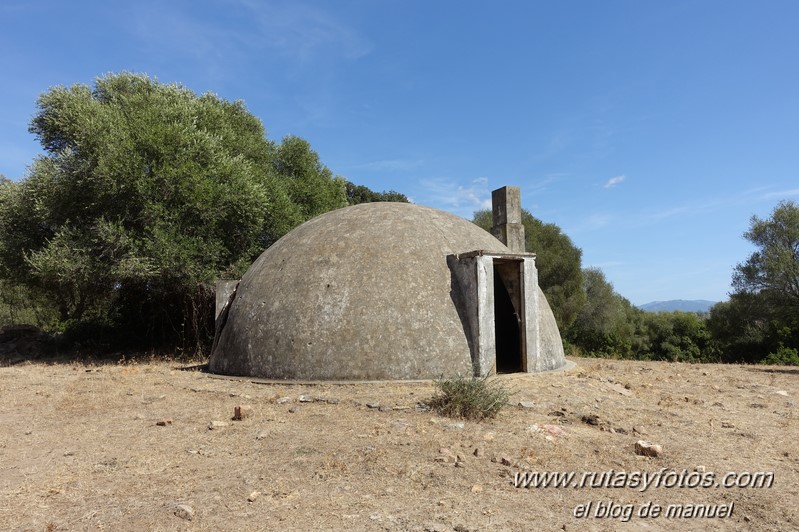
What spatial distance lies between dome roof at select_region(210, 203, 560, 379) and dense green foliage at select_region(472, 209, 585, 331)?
63.7 ft

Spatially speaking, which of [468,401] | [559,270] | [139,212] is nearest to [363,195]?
[559,270]

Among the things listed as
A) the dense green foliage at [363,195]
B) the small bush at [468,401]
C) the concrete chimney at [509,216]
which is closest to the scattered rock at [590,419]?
the small bush at [468,401]

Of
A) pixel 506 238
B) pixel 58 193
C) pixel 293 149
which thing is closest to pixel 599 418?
pixel 506 238

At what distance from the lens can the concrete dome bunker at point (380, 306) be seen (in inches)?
355

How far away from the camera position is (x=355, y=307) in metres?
9.28

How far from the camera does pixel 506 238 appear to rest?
508 inches

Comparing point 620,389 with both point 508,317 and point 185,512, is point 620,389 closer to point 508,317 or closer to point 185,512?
point 508,317

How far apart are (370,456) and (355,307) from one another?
3.97 m

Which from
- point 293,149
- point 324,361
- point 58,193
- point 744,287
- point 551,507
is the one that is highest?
point 293,149

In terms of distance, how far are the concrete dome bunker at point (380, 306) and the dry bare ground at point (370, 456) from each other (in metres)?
0.54

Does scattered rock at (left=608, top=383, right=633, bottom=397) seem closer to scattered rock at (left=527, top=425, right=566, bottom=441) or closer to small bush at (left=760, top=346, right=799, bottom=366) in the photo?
scattered rock at (left=527, top=425, right=566, bottom=441)

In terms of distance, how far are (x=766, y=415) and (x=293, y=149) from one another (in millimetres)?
19040

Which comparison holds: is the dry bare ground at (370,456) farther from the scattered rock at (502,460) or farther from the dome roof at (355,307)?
the dome roof at (355,307)

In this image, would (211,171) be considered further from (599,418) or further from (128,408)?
(599,418)
